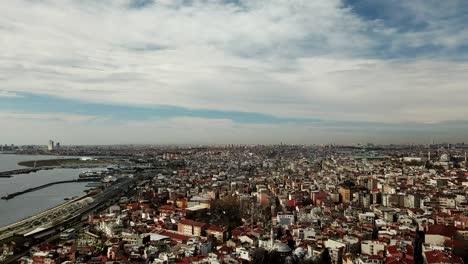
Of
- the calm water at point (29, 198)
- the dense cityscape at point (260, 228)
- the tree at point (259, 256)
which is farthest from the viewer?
the calm water at point (29, 198)

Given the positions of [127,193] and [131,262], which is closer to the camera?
[131,262]

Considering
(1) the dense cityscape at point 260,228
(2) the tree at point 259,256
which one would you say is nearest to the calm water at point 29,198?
(1) the dense cityscape at point 260,228

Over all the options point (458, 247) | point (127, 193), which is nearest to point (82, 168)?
point (127, 193)

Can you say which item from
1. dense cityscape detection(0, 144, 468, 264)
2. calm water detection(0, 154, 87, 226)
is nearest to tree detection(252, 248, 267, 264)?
dense cityscape detection(0, 144, 468, 264)

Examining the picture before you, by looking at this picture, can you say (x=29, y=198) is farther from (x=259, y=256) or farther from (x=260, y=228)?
(x=259, y=256)

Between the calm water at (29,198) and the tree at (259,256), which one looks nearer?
the tree at (259,256)

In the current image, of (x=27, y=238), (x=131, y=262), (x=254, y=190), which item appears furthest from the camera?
(x=254, y=190)

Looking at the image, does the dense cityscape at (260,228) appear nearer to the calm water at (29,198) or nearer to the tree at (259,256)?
the tree at (259,256)

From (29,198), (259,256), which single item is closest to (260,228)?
(259,256)

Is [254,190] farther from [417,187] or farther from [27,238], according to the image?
[27,238]

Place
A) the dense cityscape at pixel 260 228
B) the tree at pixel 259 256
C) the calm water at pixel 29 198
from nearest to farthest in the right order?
the tree at pixel 259 256 → the dense cityscape at pixel 260 228 → the calm water at pixel 29 198

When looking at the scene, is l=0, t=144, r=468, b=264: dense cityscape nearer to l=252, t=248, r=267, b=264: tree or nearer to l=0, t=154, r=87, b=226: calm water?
l=252, t=248, r=267, b=264: tree
